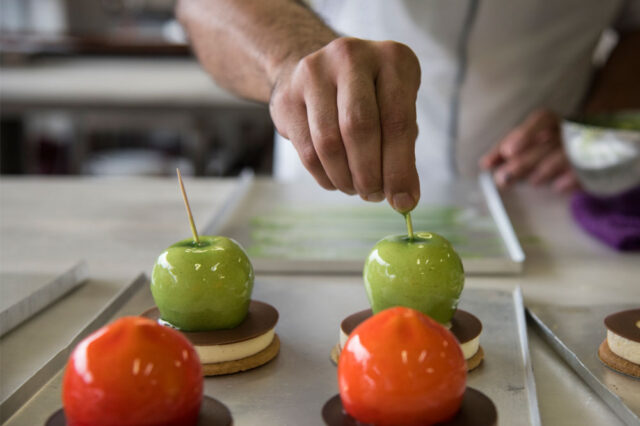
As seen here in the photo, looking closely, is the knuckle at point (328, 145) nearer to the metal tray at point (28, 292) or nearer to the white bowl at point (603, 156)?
the metal tray at point (28, 292)

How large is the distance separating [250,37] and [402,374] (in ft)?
2.41

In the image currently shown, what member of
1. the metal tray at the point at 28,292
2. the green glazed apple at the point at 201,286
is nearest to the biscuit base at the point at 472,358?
the green glazed apple at the point at 201,286

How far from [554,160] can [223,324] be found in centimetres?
92

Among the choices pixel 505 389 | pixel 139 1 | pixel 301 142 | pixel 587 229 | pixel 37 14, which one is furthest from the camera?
pixel 139 1

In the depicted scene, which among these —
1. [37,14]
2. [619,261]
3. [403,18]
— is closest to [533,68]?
[403,18]

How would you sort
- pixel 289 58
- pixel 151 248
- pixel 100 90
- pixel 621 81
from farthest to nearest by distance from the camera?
pixel 100 90, pixel 621 81, pixel 151 248, pixel 289 58

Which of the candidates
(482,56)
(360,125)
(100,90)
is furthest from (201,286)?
(100,90)

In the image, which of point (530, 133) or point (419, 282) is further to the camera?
point (530, 133)

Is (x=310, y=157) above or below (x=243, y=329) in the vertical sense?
above

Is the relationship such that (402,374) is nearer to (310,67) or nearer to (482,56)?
(310,67)

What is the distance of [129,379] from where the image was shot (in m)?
0.51

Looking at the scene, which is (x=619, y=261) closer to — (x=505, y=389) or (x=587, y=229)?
(x=587, y=229)

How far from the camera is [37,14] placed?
10.2 ft

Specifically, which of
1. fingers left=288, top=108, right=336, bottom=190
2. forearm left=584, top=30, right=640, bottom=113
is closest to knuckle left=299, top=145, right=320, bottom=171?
fingers left=288, top=108, right=336, bottom=190
